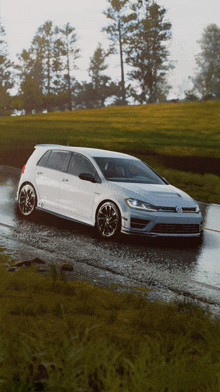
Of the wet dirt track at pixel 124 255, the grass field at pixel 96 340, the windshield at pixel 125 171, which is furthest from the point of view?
the windshield at pixel 125 171

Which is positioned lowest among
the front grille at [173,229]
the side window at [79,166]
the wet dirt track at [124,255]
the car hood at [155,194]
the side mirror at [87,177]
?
the wet dirt track at [124,255]

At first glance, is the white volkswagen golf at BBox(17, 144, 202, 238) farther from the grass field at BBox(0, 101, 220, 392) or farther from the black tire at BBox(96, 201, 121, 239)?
the grass field at BBox(0, 101, 220, 392)

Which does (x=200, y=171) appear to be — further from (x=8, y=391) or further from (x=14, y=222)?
(x=8, y=391)

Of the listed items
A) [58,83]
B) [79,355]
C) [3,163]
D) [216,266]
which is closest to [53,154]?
[216,266]

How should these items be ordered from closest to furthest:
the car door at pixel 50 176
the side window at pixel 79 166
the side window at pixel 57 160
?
the side window at pixel 79 166, the car door at pixel 50 176, the side window at pixel 57 160

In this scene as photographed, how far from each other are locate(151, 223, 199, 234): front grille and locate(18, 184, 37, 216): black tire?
3254 mm

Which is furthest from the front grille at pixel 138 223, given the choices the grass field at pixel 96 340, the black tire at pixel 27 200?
the black tire at pixel 27 200

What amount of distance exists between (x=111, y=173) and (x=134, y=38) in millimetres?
69170

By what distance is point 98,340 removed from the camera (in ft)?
13.8

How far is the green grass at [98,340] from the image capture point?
3.61m

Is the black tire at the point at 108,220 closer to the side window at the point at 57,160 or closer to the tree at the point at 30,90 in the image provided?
the side window at the point at 57,160

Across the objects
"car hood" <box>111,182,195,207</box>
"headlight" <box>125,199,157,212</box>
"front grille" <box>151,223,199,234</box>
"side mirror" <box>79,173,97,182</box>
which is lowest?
"front grille" <box>151,223,199,234</box>

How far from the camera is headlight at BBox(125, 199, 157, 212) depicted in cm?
977

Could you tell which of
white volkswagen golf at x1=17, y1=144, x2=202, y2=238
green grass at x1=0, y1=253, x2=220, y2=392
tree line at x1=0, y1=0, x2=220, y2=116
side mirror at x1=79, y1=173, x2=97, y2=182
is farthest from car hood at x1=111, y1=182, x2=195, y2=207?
tree line at x1=0, y1=0, x2=220, y2=116
